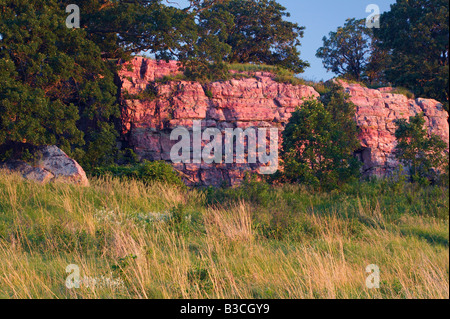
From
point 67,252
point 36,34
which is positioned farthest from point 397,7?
point 67,252

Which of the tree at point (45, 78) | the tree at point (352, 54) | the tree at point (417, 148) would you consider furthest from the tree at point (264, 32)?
the tree at point (417, 148)

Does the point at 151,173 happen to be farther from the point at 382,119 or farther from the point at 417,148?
the point at 382,119

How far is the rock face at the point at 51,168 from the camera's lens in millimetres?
12906

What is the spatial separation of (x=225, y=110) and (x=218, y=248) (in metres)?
15.9

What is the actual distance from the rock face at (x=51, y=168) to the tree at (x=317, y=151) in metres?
6.70

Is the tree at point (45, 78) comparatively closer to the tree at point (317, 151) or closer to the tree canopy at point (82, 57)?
the tree canopy at point (82, 57)

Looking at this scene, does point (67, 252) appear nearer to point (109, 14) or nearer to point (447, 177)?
point (447, 177)

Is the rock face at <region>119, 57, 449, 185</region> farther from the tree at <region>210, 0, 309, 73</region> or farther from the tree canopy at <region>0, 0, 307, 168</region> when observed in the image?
the tree at <region>210, 0, 309, 73</region>

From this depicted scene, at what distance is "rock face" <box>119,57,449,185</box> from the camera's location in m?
20.5

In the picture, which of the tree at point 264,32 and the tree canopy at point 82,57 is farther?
the tree at point 264,32

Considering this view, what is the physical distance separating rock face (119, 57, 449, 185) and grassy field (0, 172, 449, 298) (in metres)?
9.86

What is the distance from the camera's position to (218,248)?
248 inches

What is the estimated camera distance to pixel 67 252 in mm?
6656

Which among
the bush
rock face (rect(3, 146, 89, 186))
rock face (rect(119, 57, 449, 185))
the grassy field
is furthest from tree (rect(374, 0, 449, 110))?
rock face (rect(3, 146, 89, 186))
